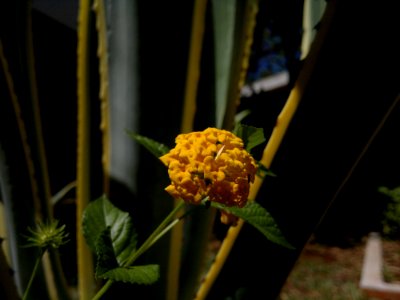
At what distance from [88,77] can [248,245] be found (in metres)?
0.33

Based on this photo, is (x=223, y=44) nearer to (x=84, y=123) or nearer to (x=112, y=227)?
(x=84, y=123)

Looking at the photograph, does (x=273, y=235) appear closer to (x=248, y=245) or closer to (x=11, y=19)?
(x=248, y=245)

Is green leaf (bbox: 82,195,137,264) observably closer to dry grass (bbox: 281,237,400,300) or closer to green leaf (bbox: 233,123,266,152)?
green leaf (bbox: 233,123,266,152)

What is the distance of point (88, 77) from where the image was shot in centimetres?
75

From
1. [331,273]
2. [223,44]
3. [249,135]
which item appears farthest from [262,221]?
[331,273]

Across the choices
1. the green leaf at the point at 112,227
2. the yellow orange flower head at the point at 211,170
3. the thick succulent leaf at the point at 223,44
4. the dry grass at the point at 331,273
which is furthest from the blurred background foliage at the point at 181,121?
the dry grass at the point at 331,273

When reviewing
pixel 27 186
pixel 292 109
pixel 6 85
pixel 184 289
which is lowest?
→ pixel 184 289

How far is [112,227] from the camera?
500 mm

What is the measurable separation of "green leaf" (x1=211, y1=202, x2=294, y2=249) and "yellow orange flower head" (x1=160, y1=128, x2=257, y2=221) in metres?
0.07

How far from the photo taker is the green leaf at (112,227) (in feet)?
1.53

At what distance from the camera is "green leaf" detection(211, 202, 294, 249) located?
1.48 ft

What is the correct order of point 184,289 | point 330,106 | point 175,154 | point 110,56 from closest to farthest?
1. point 175,154
2. point 330,106
3. point 110,56
4. point 184,289

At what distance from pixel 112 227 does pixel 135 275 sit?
4.0 inches

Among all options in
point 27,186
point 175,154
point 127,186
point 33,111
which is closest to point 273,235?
point 175,154
